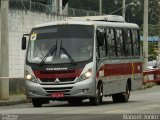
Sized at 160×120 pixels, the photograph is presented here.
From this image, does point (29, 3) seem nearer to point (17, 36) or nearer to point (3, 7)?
point (17, 36)

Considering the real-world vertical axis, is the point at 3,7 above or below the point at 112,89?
above

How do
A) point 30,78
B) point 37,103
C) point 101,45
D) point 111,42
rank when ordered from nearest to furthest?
point 30,78, point 101,45, point 37,103, point 111,42

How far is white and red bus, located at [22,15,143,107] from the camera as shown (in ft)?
83.6

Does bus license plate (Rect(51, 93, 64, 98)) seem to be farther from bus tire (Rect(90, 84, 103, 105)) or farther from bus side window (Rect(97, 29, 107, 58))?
bus side window (Rect(97, 29, 107, 58))

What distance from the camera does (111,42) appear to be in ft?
91.5

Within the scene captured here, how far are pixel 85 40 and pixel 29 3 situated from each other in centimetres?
1428

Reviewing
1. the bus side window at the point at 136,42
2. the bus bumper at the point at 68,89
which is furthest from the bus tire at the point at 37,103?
the bus side window at the point at 136,42

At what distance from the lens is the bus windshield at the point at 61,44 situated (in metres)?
25.7

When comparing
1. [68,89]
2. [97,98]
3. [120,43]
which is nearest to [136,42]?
[120,43]

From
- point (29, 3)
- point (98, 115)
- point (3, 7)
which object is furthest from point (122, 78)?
point (29, 3)

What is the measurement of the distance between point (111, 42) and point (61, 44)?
2633 millimetres

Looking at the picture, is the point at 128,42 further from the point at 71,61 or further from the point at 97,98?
the point at 71,61

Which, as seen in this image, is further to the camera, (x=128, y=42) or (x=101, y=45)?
(x=128, y=42)

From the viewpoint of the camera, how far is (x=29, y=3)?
39.9 m
